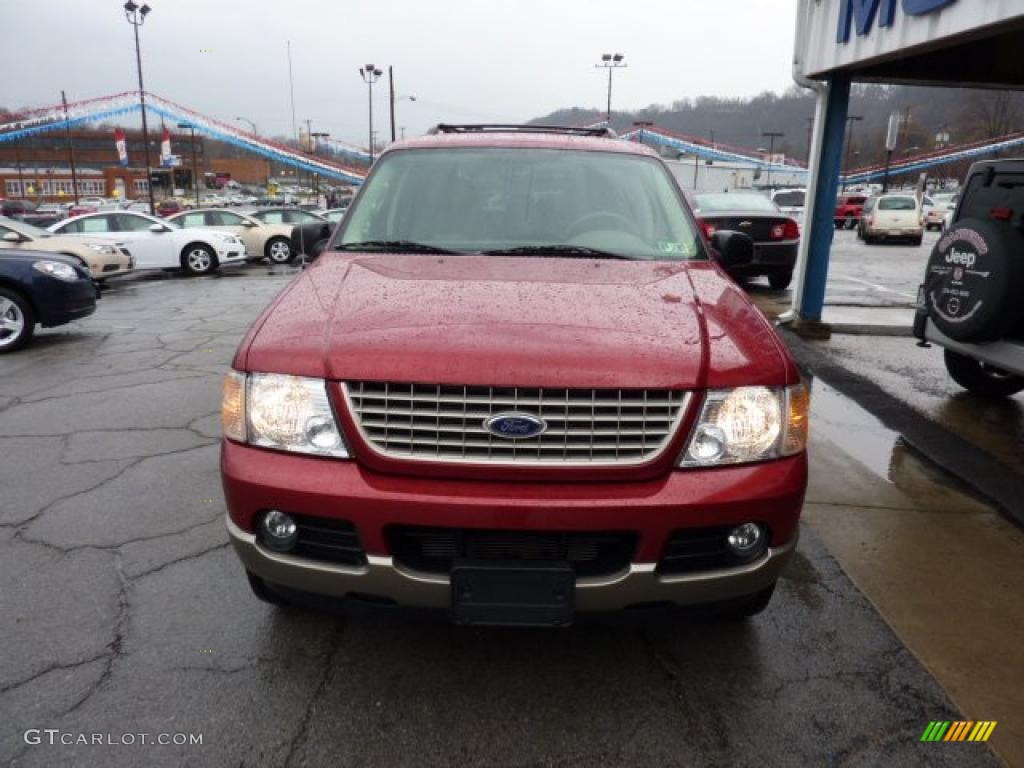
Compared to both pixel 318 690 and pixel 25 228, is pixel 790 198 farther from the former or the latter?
pixel 318 690

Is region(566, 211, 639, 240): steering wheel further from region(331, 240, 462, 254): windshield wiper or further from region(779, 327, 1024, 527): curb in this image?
region(779, 327, 1024, 527): curb

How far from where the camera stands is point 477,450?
2.15 m

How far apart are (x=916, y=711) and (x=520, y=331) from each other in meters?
1.78

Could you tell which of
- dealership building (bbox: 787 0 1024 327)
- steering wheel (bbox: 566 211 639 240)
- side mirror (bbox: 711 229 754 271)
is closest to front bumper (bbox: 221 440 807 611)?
steering wheel (bbox: 566 211 639 240)

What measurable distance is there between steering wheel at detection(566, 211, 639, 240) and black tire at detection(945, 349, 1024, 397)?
3.85 meters

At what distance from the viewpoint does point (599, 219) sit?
343cm

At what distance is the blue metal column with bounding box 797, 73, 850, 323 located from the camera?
7723 mm

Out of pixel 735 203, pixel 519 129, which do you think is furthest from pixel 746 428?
pixel 735 203

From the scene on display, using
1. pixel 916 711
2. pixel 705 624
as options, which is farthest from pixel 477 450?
pixel 916 711

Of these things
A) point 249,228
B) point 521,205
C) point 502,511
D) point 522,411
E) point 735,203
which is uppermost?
point 521,205

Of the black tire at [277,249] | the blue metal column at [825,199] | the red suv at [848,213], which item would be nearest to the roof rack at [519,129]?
the blue metal column at [825,199]

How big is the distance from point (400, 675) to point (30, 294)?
7441mm

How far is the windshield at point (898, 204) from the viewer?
77.9 ft

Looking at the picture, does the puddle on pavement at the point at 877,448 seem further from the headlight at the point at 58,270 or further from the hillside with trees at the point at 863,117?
the hillside with trees at the point at 863,117
